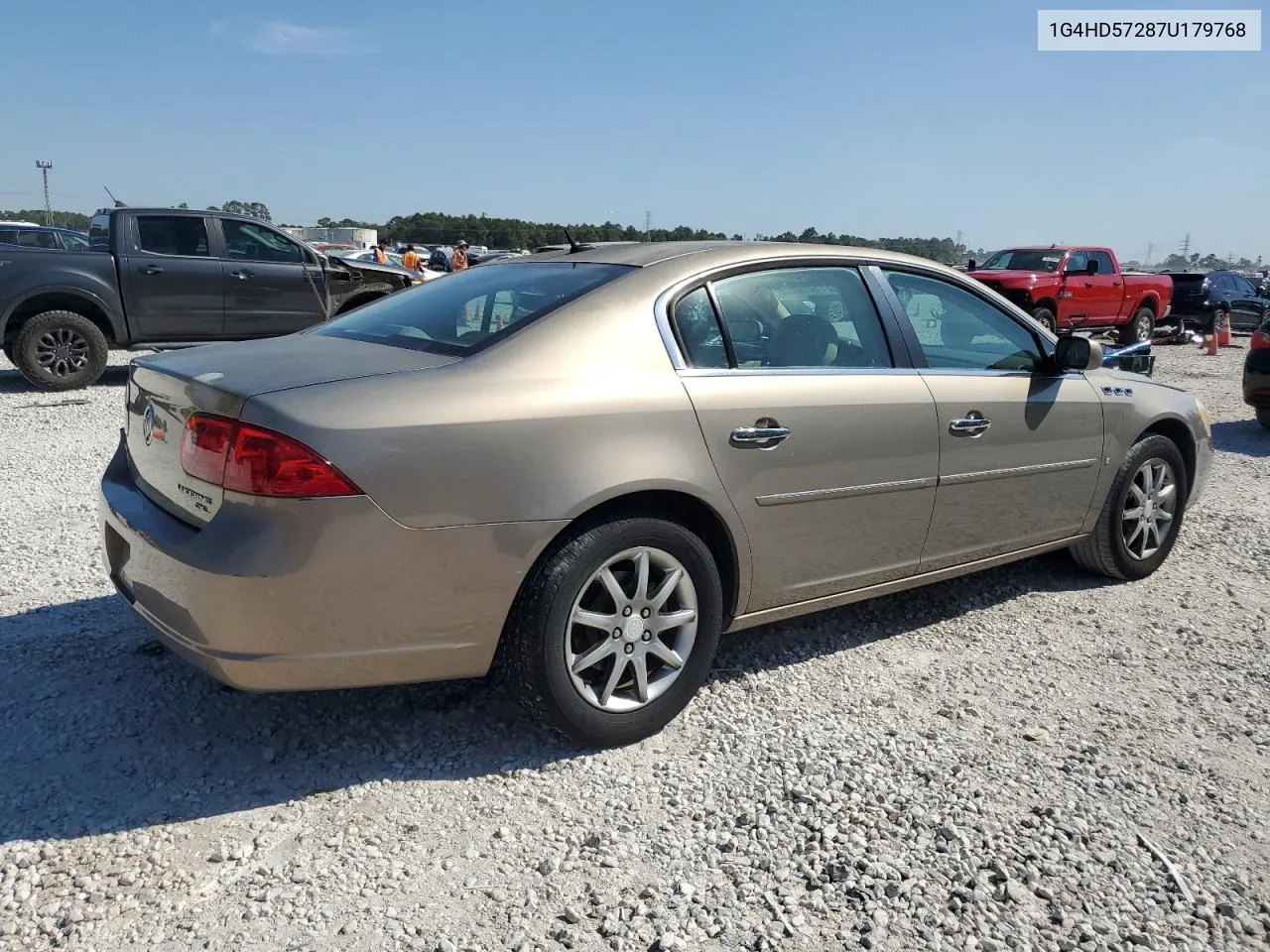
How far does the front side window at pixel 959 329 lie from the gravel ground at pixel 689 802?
1.12 meters

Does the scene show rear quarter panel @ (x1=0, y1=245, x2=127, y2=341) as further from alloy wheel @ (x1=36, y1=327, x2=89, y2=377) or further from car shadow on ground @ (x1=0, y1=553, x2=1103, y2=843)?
car shadow on ground @ (x1=0, y1=553, x2=1103, y2=843)

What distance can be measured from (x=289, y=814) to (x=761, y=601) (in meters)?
1.60

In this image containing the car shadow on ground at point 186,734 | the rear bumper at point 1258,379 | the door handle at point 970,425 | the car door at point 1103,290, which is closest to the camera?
the car shadow on ground at point 186,734

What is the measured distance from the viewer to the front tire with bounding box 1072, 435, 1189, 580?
181 inches

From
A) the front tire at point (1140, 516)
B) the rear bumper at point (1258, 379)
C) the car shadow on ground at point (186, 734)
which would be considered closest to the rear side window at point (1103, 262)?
the rear bumper at point (1258, 379)

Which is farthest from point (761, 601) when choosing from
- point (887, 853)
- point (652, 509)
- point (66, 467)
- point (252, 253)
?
point (252, 253)

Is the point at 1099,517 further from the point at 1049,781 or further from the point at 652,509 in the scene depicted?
the point at 652,509

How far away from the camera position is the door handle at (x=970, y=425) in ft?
12.3

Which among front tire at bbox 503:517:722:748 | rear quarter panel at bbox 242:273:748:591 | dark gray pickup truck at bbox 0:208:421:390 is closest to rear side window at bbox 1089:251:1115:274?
dark gray pickup truck at bbox 0:208:421:390

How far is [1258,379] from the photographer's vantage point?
368 inches

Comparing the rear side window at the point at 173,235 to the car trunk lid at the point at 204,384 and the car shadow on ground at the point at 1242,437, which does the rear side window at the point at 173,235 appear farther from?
the car shadow on ground at the point at 1242,437

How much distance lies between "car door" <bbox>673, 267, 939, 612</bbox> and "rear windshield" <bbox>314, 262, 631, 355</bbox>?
40 cm

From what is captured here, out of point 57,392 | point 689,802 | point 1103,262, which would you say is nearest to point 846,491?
point 689,802

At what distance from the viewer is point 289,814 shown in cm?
270
